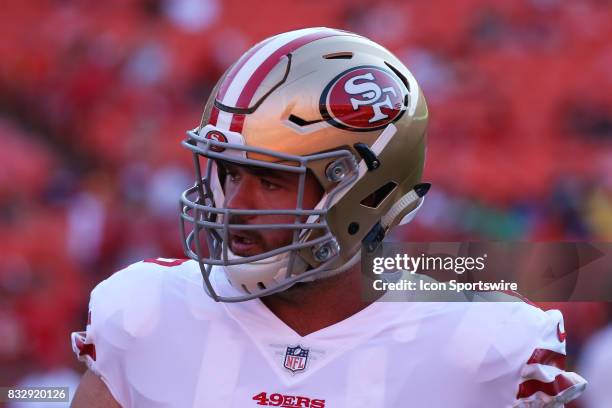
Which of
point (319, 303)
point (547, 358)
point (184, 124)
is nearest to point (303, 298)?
point (319, 303)

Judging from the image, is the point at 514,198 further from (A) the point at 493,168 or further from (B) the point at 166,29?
(B) the point at 166,29

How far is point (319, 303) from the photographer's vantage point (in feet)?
6.06

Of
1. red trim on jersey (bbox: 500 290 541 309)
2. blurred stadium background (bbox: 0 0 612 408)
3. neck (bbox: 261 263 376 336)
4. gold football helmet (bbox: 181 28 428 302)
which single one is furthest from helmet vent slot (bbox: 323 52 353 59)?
blurred stadium background (bbox: 0 0 612 408)

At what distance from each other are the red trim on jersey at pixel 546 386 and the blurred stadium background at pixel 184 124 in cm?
270

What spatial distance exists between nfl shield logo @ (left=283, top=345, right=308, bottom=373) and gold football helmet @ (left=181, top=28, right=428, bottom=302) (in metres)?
0.12

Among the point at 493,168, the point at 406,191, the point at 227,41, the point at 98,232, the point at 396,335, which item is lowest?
the point at 396,335

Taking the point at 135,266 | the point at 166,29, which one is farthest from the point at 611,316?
the point at 166,29

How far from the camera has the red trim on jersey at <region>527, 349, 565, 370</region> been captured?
1.71 metres

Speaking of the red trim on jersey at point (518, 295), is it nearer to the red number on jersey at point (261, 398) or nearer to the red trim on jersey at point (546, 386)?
the red trim on jersey at point (546, 386)

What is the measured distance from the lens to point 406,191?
6.34ft

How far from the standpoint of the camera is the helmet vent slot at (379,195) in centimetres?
186

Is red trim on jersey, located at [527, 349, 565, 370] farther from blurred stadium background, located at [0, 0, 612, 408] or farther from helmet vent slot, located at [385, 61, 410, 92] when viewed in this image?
blurred stadium background, located at [0, 0, 612, 408]

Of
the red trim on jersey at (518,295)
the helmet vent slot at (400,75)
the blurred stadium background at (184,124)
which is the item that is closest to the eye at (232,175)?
the helmet vent slot at (400,75)

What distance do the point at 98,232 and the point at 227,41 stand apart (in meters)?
1.64
